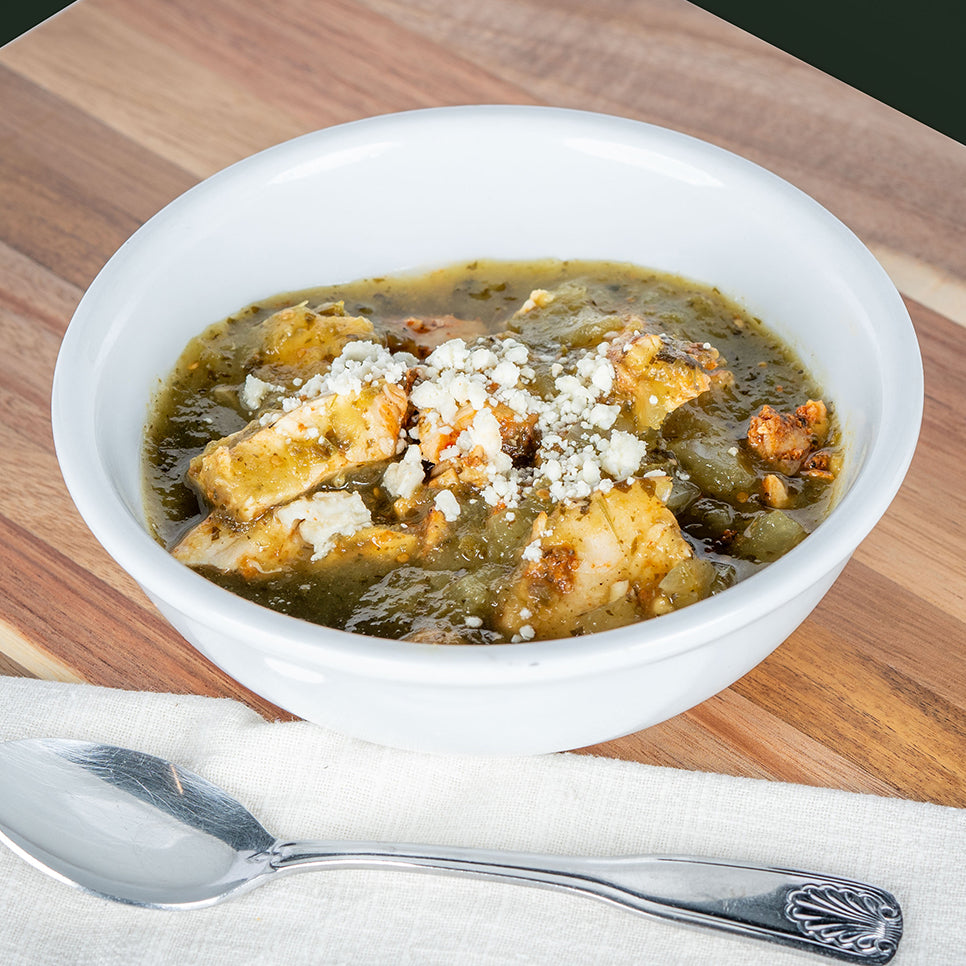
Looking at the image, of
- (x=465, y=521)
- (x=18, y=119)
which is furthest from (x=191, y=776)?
(x=18, y=119)

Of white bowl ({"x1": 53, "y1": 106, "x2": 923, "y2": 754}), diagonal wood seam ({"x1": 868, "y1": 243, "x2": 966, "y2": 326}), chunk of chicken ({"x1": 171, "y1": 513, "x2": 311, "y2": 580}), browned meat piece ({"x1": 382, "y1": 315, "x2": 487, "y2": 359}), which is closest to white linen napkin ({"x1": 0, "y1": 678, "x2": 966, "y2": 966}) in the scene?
white bowl ({"x1": 53, "y1": 106, "x2": 923, "y2": 754})

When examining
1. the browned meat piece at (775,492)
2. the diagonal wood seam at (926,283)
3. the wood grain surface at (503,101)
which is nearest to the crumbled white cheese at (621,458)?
the browned meat piece at (775,492)

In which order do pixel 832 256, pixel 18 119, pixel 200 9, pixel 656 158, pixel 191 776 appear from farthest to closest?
pixel 200 9
pixel 18 119
pixel 656 158
pixel 832 256
pixel 191 776

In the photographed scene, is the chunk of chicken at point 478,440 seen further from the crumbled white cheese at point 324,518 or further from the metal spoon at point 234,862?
the metal spoon at point 234,862

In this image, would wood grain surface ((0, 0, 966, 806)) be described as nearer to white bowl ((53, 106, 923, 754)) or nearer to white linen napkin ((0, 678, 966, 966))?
white linen napkin ((0, 678, 966, 966))

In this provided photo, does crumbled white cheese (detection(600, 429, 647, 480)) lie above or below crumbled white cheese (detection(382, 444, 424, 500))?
above

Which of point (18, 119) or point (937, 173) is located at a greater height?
point (937, 173)

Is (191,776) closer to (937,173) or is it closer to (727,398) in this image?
(727,398)
